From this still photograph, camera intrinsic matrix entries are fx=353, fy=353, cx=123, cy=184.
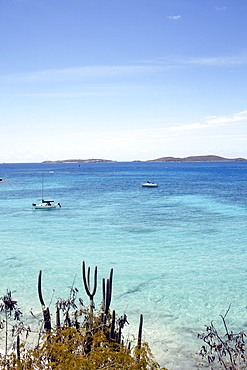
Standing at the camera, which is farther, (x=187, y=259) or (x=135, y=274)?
(x=187, y=259)

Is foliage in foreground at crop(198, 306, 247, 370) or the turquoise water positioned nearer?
foliage in foreground at crop(198, 306, 247, 370)

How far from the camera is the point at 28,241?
30.1 meters

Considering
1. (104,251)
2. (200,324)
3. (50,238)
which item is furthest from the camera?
(50,238)

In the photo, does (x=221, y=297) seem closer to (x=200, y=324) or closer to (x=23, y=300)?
(x=200, y=324)

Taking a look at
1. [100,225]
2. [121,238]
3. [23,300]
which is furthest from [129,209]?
[23,300]

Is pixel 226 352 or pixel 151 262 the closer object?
pixel 226 352

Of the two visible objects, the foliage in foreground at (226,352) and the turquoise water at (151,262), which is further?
the turquoise water at (151,262)

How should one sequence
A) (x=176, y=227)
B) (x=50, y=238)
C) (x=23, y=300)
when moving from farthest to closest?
(x=176, y=227)
(x=50, y=238)
(x=23, y=300)

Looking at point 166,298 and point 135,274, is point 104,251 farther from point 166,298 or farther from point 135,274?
point 166,298

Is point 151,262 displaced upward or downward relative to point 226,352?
upward

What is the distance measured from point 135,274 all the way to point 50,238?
473 inches

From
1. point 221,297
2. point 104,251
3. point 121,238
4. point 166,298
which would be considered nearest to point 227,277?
point 221,297

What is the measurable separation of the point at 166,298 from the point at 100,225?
722 inches

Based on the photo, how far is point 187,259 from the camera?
24.5 meters
